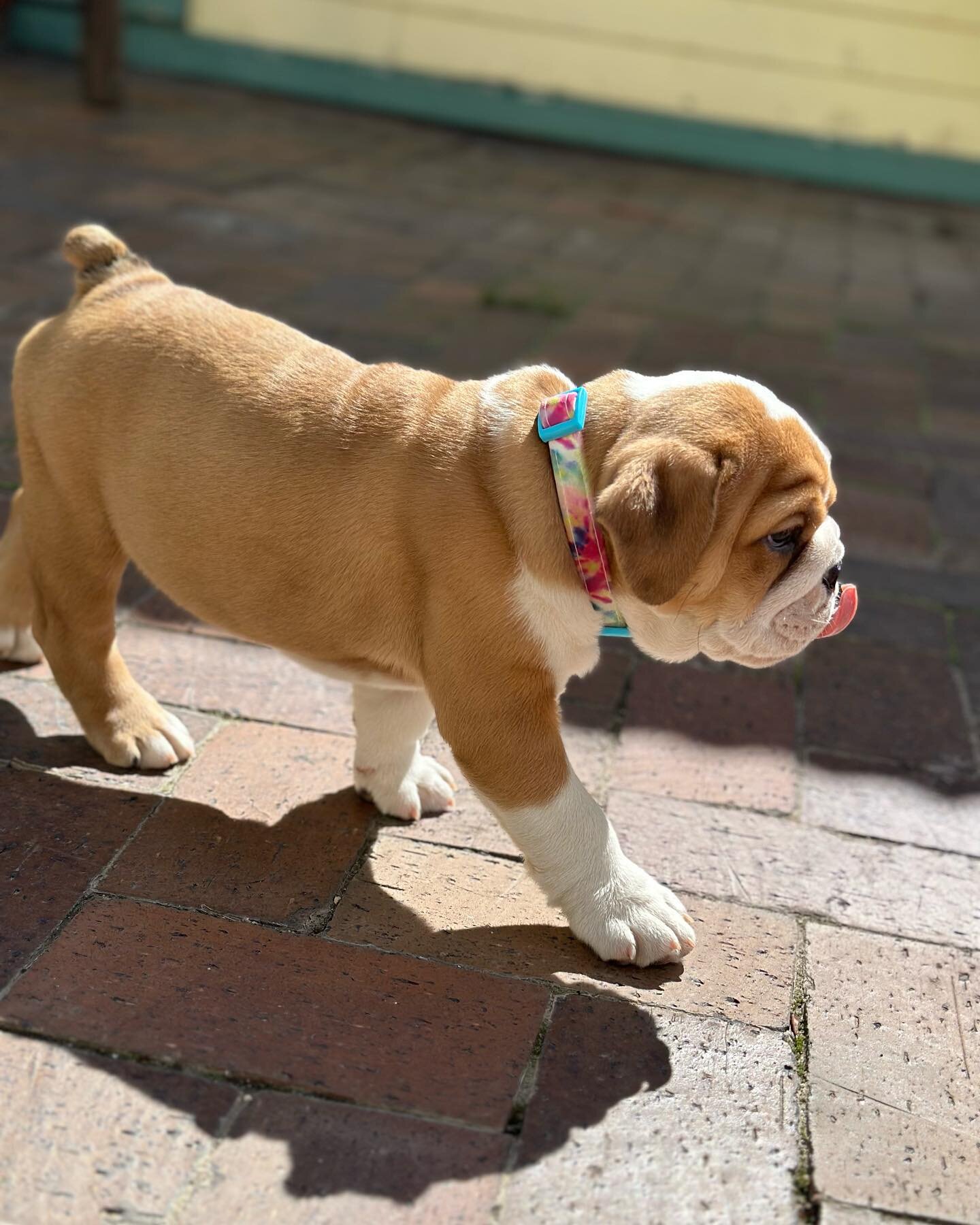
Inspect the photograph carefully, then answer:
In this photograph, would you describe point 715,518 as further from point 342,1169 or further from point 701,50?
point 701,50

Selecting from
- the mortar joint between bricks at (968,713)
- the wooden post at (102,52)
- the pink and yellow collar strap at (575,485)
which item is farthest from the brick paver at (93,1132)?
the wooden post at (102,52)

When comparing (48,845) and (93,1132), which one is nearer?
(93,1132)

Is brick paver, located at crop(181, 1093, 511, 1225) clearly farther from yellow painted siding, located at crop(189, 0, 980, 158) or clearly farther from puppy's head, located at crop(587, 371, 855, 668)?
yellow painted siding, located at crop(189, 0, 980, 158)

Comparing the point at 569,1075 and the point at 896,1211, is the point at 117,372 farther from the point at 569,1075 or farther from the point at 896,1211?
the point at 896,1211

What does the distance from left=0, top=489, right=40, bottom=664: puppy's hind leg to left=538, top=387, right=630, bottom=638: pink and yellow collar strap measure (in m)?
1.45

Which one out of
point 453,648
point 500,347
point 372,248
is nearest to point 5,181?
point 372,248

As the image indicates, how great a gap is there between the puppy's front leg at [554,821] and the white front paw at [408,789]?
463 mm

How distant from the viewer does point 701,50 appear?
12180mm

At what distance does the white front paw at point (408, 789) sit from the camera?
123 inches

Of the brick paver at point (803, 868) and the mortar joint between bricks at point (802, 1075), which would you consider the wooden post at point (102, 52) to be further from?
the mortar joint between bricks at point (802, 1075)

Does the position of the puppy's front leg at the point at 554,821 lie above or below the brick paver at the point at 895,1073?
above

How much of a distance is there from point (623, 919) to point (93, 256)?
6.03ft

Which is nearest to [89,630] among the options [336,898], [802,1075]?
[336,898]

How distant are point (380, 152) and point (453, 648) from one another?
929cm
